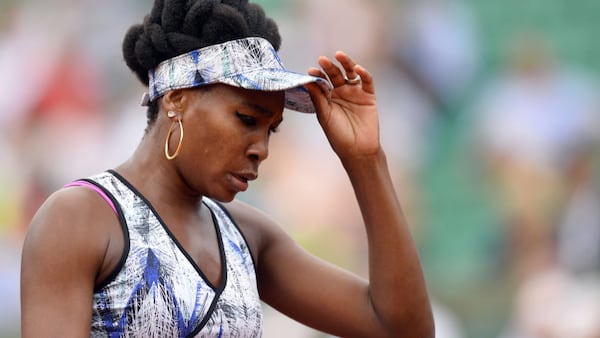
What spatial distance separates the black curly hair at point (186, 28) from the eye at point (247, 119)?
200mm

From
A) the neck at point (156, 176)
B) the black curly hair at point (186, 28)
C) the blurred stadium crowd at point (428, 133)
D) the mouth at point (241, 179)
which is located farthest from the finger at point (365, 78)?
the blurred stadium crowd at point (428, 133)

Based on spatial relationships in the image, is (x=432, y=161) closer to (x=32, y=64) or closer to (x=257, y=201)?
(x=257, y=201)

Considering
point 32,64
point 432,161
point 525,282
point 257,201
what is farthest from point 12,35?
point 525,282

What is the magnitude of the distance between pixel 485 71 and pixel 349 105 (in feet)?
18.1

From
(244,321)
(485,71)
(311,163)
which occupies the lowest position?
(311,163)

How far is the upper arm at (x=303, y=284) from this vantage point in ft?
10.3

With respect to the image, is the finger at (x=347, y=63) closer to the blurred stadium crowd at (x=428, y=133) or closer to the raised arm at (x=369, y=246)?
the raised arm at (x=369, y=246)

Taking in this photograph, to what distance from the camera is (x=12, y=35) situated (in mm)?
8438

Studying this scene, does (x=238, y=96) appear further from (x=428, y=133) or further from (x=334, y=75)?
(x=428, y=133)

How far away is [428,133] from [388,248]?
17.3 feet

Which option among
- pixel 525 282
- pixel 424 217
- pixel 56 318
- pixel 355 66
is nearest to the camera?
pixel 56 318

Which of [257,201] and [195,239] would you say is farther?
[257,201]

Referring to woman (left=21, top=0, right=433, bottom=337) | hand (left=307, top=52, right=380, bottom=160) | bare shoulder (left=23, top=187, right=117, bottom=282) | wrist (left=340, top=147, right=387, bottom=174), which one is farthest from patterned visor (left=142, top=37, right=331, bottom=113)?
bare shoulder (left=23, top=187, right=117, bottom=282)

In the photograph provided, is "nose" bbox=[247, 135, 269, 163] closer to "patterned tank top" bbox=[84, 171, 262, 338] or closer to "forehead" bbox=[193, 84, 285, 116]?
"forehead" bbox=[193, 84, 285, 116]
